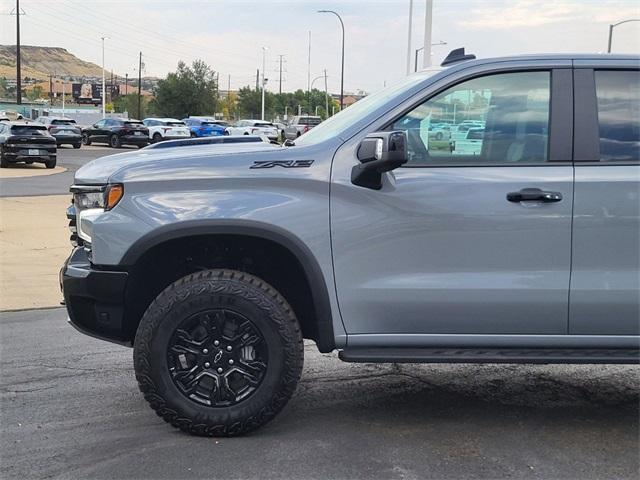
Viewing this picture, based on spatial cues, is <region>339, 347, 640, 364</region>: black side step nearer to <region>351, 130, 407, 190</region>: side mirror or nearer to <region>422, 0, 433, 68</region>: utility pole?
<region>351, 130, 407, 190</region>: side mirror

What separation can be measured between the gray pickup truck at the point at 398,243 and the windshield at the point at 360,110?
0.51 feet

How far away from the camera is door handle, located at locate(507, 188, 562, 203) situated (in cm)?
371

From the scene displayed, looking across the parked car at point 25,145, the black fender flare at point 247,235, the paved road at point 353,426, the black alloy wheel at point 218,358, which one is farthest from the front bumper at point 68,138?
the black alloy wheel at point 218,358

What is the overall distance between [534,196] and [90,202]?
2387 millimetres

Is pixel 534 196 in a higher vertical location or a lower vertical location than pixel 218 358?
higher

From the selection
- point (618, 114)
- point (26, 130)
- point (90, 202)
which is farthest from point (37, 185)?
point (618, 114)

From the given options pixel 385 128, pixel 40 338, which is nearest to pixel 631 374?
pixel 385 128

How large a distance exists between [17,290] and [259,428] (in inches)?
183

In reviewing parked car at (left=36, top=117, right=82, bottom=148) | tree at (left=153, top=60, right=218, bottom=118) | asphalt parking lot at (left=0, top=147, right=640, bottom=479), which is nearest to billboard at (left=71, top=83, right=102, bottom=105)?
tree at (left=153, top=60, right=218, bottom=118)

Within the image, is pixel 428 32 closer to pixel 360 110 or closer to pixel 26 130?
pixel 360 110

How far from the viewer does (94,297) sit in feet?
12.4

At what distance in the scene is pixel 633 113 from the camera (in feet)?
12.7

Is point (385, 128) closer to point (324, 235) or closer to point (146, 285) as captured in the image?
point (324, 235)

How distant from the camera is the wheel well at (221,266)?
3.85m
